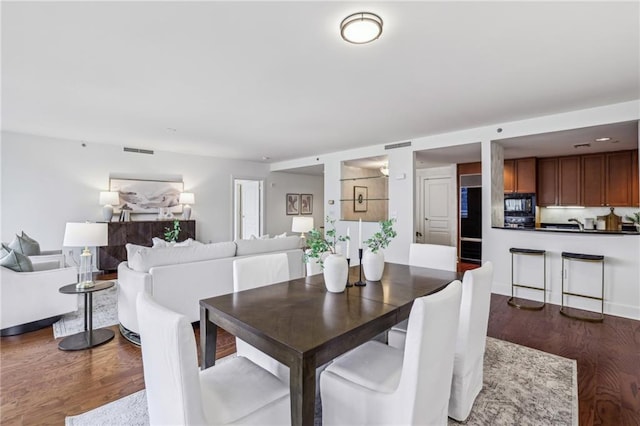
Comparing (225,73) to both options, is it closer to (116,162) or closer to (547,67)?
(547,67)

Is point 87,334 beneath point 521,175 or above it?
beneath

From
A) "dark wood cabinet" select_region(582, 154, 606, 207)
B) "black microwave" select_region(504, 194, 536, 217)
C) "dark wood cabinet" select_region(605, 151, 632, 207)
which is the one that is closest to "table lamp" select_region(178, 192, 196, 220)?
"black microwave" select_region(504, 194, 536, 217)

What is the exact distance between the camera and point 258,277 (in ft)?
7.43

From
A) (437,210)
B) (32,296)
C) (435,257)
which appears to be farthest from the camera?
(437,210)

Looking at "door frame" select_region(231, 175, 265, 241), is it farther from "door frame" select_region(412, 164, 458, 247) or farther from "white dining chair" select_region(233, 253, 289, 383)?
"white dining chair" select_region(233, 253, 289, 383)

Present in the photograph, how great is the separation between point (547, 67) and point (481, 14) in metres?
1.18

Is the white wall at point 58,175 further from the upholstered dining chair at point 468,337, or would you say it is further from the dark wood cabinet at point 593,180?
the dark wood cabinet at point 593,180

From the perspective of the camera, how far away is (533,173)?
6.13m

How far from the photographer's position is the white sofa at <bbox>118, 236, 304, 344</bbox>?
9.54ft

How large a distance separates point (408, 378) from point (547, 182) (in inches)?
257

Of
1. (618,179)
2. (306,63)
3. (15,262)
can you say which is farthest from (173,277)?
(618,179)

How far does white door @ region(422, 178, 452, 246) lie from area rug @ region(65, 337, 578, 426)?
488 centimetres

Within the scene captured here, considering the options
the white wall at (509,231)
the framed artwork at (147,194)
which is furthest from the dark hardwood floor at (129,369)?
the framed artwork at (147,194)

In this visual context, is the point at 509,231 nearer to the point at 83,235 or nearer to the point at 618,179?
the point at 618,179
